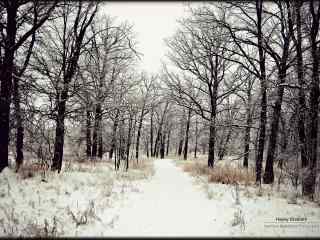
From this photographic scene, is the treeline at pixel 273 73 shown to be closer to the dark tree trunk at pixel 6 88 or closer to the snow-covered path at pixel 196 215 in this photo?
the snow-covered path at pixel 196 215

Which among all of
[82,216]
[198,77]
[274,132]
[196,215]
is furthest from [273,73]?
[82,216]

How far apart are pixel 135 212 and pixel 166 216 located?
0.84 meters

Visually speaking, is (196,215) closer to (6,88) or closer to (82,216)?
(82,216)

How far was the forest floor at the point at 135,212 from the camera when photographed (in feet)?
14.3

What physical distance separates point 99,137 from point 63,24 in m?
8.76

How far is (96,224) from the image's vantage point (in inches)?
183

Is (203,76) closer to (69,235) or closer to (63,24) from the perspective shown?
(63,24)

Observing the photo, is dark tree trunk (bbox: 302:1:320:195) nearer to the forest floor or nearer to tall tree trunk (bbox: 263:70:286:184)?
tall tree trunk (bbox: 263:70:286:184)

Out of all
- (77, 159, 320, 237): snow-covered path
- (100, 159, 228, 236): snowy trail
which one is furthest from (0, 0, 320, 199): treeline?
(100, 159, 228, 236): snowy trail

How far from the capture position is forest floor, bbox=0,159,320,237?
14.3 ft

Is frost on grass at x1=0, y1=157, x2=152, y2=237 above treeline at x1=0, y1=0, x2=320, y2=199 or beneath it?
beneath

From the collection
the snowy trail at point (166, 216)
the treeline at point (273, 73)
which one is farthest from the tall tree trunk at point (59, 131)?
the treeline at point (273, 73)

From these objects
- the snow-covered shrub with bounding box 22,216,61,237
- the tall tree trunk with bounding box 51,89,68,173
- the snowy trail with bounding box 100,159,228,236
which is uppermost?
the tall tree trunk with bounding box 51,89,68,173

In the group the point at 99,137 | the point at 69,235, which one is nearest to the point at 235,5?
the point at 69,235
